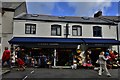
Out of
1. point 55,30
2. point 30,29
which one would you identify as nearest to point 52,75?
point 30,29

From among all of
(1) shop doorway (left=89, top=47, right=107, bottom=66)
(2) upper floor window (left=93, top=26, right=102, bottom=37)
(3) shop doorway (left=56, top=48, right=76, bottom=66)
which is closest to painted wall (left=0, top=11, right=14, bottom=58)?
(3) shop doorway (left=56, top=48, right=76, bottom=66)

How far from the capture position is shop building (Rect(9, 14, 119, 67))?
23.3m

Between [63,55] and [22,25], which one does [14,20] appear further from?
[63,55]

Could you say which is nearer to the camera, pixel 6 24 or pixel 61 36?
pixel 6 24

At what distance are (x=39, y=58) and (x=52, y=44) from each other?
Answer: 1.89m

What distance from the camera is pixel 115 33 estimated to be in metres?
26.1

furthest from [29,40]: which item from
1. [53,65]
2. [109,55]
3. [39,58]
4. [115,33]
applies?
[115,33]

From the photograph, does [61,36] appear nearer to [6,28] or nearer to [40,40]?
[40,40]

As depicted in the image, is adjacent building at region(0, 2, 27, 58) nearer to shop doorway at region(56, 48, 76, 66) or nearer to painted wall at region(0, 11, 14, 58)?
painted wall at region(0, 11, 14, 58)

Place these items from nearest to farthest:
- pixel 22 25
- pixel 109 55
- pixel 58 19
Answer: pixel 109 55, pixel 22 25, pixel 58 19

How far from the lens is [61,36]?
2480 cm

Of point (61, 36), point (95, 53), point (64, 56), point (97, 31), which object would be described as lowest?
point (64, 56)

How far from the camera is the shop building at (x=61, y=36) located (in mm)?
23297

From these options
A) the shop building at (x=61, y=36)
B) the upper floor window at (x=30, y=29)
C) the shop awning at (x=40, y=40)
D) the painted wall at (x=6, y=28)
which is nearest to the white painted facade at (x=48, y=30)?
the shop building at (x=61, y=36)
